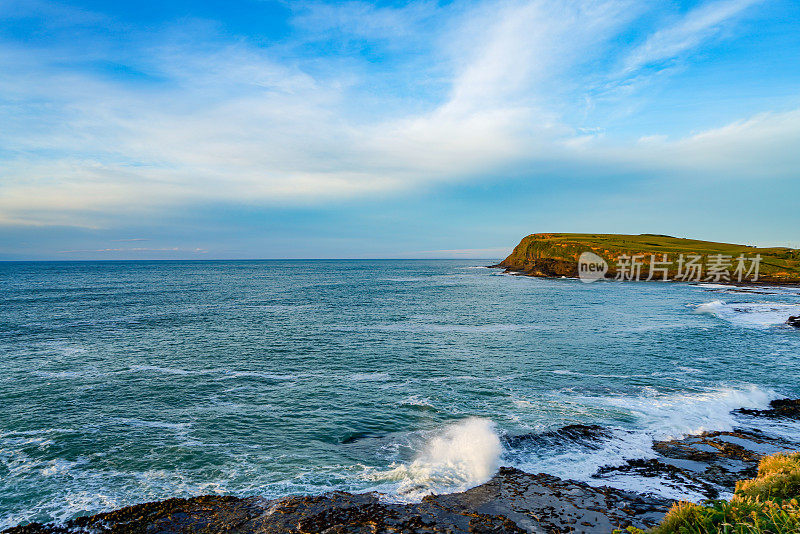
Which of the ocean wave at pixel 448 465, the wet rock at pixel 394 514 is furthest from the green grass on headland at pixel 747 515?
the ocean wave at pixel 448 465

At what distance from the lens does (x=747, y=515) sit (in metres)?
9.02

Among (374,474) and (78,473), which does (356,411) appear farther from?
(78,473)

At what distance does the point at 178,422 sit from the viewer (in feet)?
Result: 73.6

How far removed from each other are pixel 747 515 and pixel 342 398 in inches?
822

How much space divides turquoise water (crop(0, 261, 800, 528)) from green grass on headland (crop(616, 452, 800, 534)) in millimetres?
4477

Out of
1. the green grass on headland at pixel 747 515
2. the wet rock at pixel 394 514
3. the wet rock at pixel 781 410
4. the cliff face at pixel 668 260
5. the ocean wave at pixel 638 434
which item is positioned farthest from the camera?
the cliff face at pixel 668 260

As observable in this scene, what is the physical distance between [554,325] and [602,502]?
4038 centimetres

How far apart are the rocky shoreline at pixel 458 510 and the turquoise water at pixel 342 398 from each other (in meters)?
0.84

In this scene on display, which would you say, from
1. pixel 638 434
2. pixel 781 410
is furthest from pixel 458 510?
pixel 781 410

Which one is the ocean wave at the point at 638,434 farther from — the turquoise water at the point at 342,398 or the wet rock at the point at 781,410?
the wet rock at the point at 781,410

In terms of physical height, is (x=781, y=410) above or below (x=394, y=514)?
below

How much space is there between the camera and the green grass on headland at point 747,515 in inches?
322

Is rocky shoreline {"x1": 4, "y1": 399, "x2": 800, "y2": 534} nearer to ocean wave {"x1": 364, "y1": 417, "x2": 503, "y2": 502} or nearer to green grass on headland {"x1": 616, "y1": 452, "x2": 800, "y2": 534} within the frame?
ocean wave {"x1": 364, "y1": 417, "x2": 503, "y2": 502}

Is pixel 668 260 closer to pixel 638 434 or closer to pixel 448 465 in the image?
pixel 638 434
